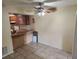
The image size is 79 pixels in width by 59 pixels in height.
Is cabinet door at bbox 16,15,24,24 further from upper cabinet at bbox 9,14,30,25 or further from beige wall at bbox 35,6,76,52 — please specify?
beige wall at bbox 35,6,76,52

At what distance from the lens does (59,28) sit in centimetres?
500

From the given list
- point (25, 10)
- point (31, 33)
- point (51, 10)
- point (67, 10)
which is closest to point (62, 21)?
point (67, 10)

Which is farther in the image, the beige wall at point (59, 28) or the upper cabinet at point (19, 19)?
the upper cabinet at point (19, 19)

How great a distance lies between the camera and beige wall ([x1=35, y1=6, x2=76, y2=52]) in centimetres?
451

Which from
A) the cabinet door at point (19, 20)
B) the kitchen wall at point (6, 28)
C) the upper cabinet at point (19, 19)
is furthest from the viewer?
the cabinet door at point (19, 20)

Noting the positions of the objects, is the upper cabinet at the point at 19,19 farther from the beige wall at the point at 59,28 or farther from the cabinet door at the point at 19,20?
the beige wall at the point at 59,28

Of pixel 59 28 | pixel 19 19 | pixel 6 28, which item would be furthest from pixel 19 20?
pixel 59 28

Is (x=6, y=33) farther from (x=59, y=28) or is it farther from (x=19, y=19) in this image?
(x=59, y=28)

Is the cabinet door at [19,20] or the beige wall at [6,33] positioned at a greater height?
the cabinet door at [19,20]

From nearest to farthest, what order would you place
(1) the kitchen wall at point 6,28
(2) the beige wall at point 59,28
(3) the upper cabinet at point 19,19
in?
(1) the kitchen wall at point 6,28 < (2) the beige wall at point 59,28 < (3) the upper cabinet at point 19,19

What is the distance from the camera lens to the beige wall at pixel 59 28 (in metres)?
4.51

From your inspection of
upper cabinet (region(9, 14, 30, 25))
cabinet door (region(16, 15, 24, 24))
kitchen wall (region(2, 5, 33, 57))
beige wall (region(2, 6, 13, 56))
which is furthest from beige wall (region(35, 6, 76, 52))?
beige wall (region(2, 6, 13, 56))

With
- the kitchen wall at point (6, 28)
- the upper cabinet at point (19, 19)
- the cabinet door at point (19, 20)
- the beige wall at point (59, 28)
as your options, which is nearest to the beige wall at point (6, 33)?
the kitchen wall at point (6, 28)

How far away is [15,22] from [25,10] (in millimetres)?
1790
